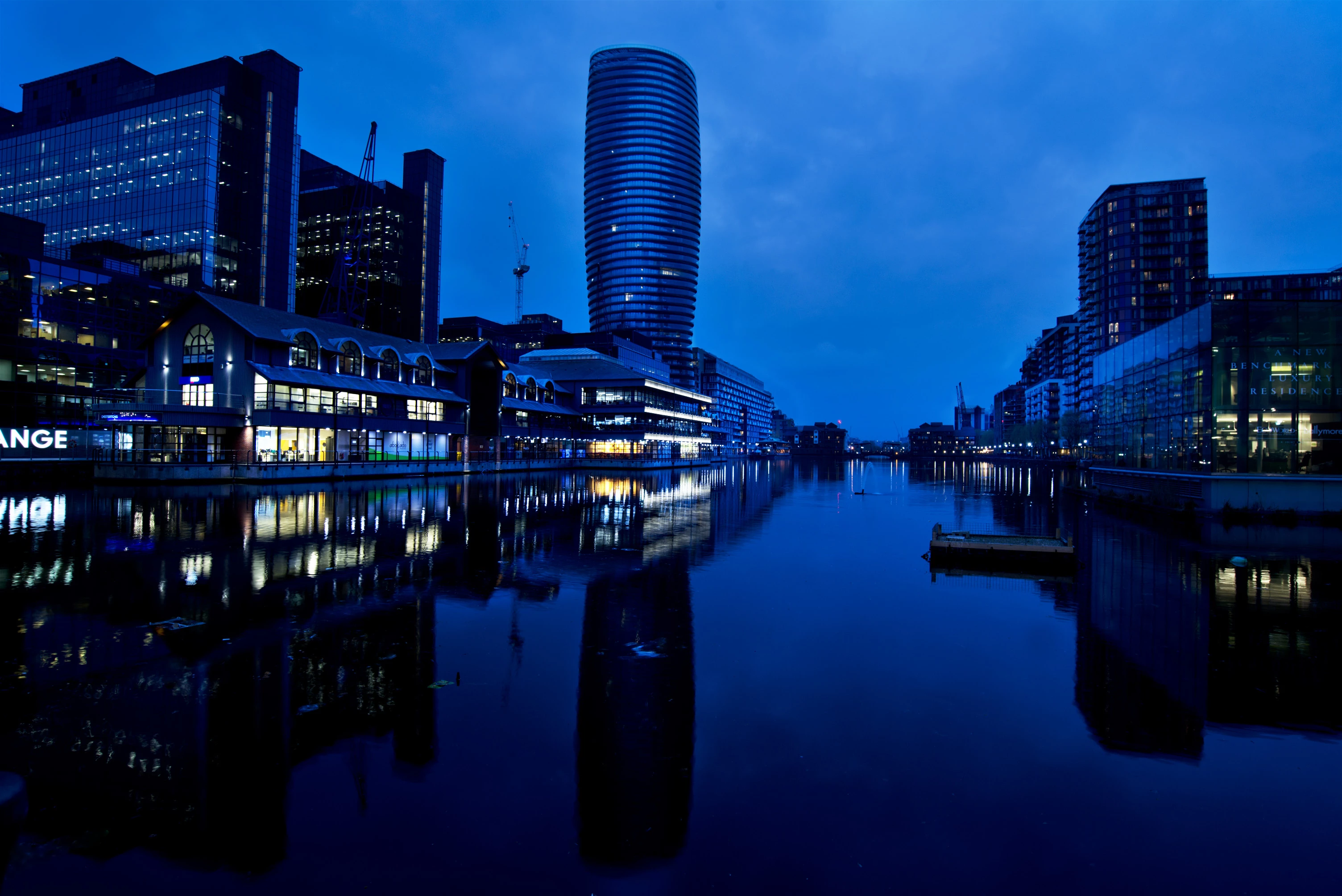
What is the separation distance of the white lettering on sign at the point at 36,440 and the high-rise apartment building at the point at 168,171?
75.0m

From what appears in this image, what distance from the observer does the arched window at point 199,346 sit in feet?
198

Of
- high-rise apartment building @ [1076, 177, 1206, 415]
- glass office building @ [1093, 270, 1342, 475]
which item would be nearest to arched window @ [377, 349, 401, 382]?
glass office building @ [1093, 270, 1342, 475]

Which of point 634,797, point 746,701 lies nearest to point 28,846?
point 634,797

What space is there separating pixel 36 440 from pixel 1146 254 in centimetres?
18515

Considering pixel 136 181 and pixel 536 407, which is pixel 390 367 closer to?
pixel 536 407

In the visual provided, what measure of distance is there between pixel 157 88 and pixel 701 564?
164193mm

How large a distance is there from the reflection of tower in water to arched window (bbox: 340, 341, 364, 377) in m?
62.1

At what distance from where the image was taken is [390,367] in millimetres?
75375

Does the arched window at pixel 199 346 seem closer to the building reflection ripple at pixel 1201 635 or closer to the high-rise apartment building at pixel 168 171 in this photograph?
the building reflection ripple at pixel 1201 635

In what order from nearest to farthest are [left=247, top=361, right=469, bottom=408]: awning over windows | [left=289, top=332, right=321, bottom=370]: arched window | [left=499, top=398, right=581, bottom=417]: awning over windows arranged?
1. [left=247, top=361, right=469, bottom=408]: awning over windows
2. [left=289, top=332, right=321, bottom=370]: arched window
3. [left=499, top=398, right=581, bottom=417]: awning over windows

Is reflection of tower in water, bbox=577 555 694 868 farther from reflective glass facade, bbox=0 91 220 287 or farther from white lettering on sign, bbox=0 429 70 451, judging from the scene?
reflective glass facade, bbox=0 91 220 287

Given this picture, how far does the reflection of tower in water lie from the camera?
22.4 feet

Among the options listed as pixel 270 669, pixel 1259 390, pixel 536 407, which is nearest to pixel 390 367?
pixel 536 407

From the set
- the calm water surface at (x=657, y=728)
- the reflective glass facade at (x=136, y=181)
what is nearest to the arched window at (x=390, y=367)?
the calm water surface at (x=657, y=728)
